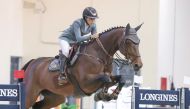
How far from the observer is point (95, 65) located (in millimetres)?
5336

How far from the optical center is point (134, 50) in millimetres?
5074

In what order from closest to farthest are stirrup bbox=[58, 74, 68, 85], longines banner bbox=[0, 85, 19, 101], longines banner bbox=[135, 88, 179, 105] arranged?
1. longines banner bbox=[0, 85, 19, 101]
2. longines banner bbox=[135, 88, 179, 105]
3. stirrup bbox=[58, 74, 68, 85]

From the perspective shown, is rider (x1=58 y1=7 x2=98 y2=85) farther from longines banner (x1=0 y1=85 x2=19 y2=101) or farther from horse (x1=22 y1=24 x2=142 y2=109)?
longines banner (x1=0 y1=85 x2=19 y2=101)

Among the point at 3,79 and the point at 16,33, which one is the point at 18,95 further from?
the point at 16,33

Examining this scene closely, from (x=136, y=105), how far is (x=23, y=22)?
6.98 metres

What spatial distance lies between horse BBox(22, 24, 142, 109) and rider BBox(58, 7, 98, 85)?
9 cm

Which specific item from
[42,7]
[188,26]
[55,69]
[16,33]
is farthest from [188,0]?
[55,69]

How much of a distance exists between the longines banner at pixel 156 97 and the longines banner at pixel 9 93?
131 cm

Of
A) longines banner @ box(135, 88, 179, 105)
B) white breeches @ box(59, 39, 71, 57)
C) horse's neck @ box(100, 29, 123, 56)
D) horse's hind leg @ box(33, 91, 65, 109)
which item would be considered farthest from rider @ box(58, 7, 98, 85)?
longines banner @ box(135, 88, 179, 105)

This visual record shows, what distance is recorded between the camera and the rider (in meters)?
5.40

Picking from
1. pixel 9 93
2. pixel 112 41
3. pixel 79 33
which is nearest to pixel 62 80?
pixel 79 33

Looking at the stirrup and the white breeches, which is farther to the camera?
the white breeches

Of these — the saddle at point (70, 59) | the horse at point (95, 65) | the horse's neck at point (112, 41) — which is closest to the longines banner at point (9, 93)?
the horse at point (95, 65)

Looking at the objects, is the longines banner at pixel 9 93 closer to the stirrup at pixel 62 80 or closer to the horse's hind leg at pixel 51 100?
the stirrup at pixel 62 80
